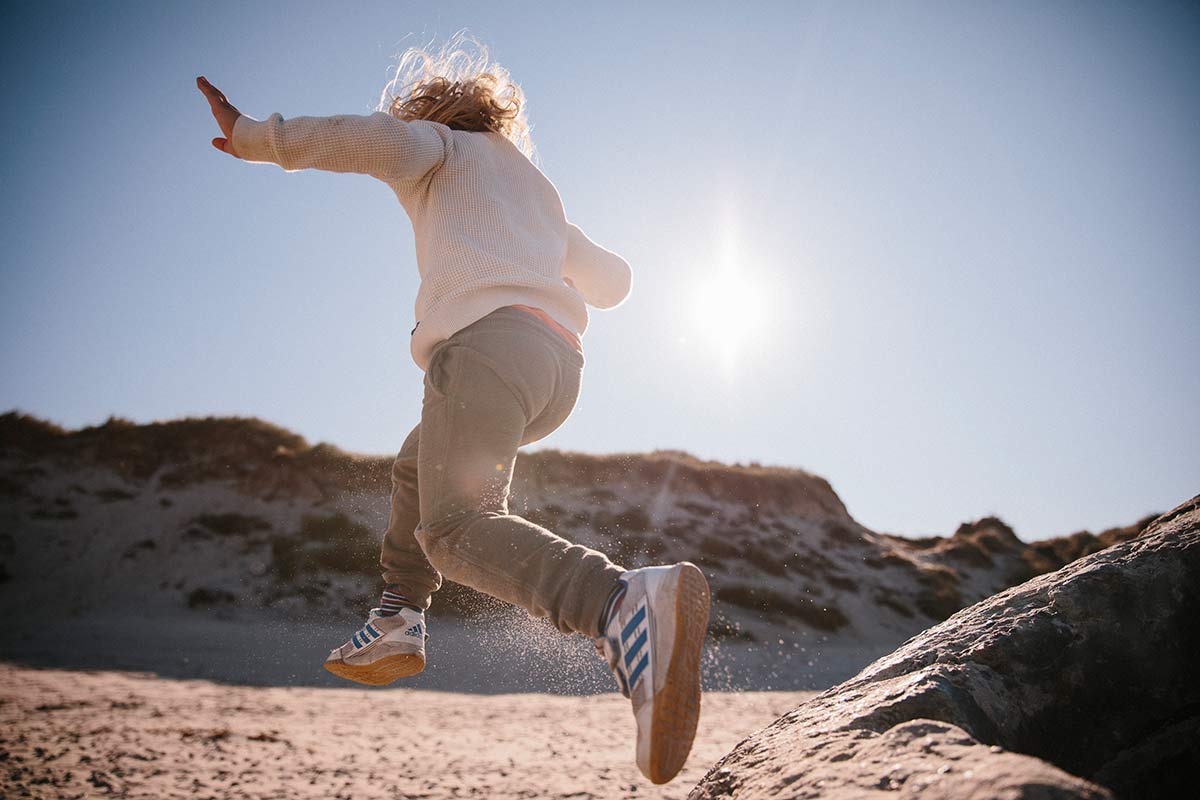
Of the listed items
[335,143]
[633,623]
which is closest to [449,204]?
[335,143]

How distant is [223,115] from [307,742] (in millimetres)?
4037

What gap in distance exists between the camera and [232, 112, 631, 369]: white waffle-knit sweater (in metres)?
1.59

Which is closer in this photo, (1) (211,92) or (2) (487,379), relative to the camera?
(2) (487,379)

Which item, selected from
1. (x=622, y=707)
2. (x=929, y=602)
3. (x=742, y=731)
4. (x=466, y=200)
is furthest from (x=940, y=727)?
(x=929, y=602)

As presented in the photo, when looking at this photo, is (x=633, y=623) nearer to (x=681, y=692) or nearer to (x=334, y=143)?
(x=681, y=692)

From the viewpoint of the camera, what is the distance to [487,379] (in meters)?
1.43

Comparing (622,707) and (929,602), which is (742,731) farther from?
(929,602)

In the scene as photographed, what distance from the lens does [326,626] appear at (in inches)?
375

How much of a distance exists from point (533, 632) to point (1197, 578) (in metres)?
10.2

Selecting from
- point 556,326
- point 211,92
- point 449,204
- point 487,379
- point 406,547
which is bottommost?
point 406,547

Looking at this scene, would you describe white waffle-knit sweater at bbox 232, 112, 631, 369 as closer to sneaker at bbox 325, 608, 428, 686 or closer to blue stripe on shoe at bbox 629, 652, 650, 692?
sneaker at bbox 325, 608, 428, 686

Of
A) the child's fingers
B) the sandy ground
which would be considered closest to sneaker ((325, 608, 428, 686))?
the child's fingers

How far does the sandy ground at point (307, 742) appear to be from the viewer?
3.31 meters

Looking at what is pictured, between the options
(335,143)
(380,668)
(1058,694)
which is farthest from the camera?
(380,668)
